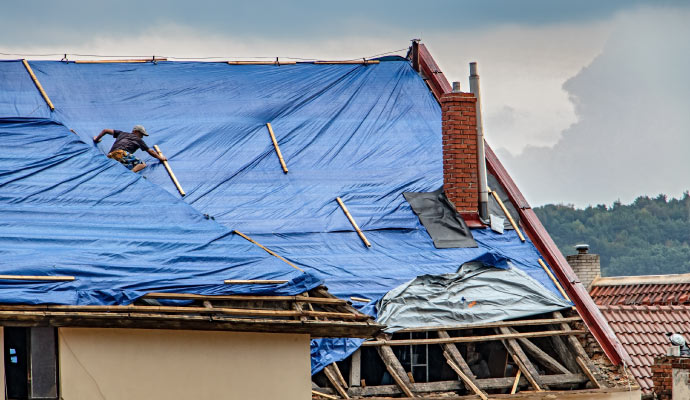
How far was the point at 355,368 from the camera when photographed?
17.0 meters

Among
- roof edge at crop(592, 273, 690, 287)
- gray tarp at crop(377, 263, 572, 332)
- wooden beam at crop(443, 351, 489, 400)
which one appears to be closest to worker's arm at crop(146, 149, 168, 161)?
gray tarp at crop(377, 263, 572, 332)

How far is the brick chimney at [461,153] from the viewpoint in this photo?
1992 centimetres

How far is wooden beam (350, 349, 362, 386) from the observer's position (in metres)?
17.0

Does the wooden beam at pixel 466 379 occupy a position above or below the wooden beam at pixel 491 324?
below

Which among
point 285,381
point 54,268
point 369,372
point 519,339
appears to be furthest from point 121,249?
point 519,339

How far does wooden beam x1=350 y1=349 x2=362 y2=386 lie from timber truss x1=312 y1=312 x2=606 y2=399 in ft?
0.05

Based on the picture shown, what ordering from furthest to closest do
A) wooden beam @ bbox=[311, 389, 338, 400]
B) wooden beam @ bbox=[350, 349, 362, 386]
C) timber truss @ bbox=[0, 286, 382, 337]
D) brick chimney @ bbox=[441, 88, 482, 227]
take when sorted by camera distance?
1. brick chimney @ bbox=[441, 88, 482, 227]
2. wooden beam @ bbox=[350, 349, 362, 386]
3. wooden beam @ bbox=[311, 389, 338, 400]
4. timber truss @ bbox=[0, 286, 382, 337]

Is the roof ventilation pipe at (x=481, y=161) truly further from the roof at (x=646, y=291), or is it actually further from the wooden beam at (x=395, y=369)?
the roof at (x=646, y=291)

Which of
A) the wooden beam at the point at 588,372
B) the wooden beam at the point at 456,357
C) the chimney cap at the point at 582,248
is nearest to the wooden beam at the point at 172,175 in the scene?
the wooden beam at the point at 456,357

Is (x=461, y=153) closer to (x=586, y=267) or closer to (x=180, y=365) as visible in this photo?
(x=586, y=267)

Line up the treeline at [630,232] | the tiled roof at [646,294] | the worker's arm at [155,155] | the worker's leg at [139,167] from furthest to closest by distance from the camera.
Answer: the treeline at [630,232], the tiled roof at [646,294], the worker's arm at [155,155], the worker's leg at [139,167]

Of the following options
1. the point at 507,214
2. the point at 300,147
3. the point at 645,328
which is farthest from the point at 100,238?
the point at 645,328

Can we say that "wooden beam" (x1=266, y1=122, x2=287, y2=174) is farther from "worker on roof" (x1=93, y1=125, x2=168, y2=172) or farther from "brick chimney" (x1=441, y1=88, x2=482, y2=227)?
"brick chimney" (x1=441, y1=88, x2=482, y2=227)

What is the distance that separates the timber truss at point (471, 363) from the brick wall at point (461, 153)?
247 centimetres
